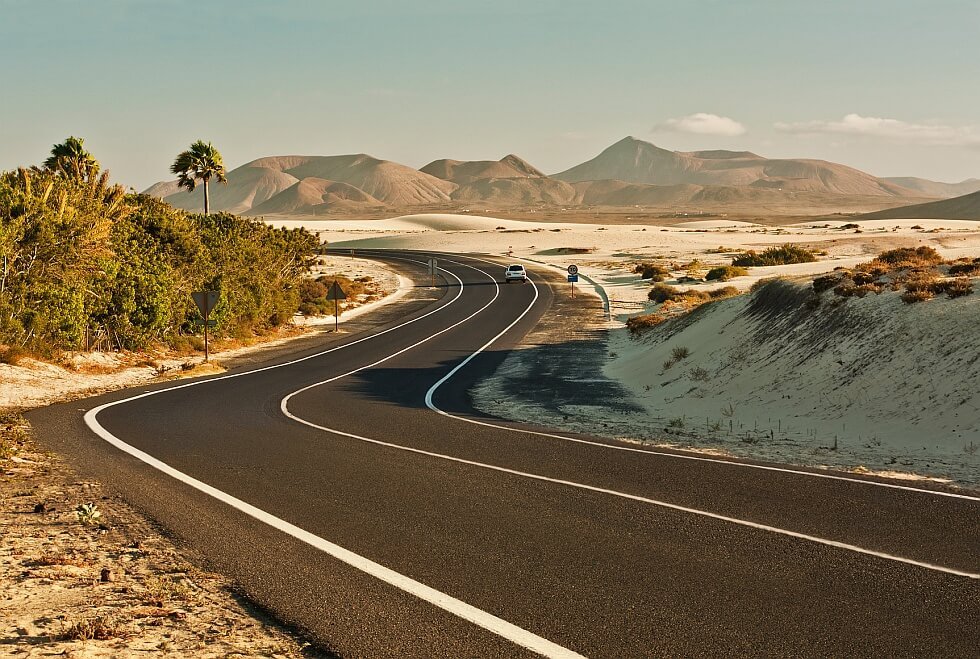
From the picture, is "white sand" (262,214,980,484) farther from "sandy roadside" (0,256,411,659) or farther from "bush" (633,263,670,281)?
"bush" (633,263,670,281)

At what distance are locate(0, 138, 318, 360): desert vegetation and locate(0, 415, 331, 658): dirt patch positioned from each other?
1818 centimetres

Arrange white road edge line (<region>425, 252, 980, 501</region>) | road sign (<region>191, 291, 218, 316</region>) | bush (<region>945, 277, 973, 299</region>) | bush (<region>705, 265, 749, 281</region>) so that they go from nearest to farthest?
white road edge line (<region>425, 252, 980, 501</region>), bush (<region>945, 277, 973, 299</region>), road sign (<region>191, 291, 218, 316</region>), bush (<region>705, 265, 749, 281</region>)

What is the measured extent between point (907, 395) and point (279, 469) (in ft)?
39.4

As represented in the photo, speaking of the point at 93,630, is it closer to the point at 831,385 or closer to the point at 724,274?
the point at 831,385

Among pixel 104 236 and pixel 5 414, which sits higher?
pixel 104 236

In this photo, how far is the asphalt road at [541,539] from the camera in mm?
6414

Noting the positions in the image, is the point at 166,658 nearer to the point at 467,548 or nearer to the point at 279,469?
the point at 467,548

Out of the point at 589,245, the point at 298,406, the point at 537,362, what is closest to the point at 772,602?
the point at 298,406

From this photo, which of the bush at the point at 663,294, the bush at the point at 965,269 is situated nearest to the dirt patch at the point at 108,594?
the bush at the point at 965,269

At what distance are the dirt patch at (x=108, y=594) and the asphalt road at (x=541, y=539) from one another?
1.17ft

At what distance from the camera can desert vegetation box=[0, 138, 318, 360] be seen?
26.2m

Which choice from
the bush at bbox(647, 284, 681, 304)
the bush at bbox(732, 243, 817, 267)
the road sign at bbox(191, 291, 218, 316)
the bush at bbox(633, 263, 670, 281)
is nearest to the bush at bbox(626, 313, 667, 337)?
the bush at bbox(647, 284, 681, 304)

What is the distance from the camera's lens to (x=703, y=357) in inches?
970

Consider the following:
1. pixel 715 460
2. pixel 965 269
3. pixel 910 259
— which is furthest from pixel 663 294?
pixel 715 460
